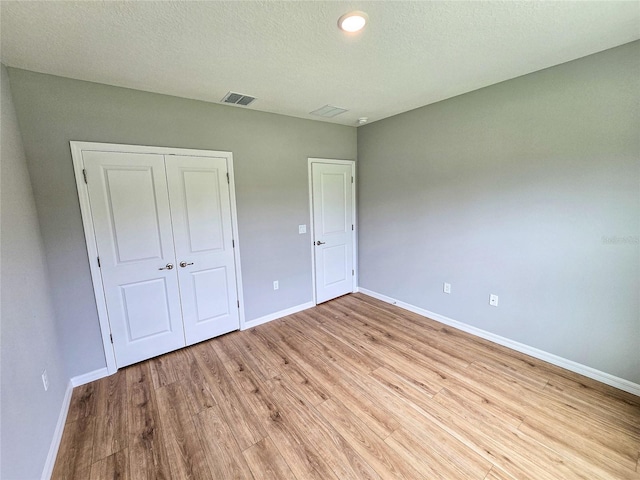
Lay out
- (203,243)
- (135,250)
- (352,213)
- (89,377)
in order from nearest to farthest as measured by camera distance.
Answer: (89,377)
(135,250)
(203,243)
(352,213)

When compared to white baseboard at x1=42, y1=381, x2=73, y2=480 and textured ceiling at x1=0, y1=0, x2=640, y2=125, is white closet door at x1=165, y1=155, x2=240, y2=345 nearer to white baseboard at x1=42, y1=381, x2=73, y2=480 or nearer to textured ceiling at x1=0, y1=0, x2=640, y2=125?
textured ceiling at x1=0, y1=0, x2=640, y2=125

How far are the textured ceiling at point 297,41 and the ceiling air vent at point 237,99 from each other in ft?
0.41

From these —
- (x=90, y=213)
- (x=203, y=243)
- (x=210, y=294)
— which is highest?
(x=90, y=213)

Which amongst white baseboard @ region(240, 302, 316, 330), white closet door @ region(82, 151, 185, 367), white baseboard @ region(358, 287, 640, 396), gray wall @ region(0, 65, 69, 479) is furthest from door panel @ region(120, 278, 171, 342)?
white baseboard @ region(358, 287, 640, 396)

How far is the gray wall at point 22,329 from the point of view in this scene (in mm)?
1284

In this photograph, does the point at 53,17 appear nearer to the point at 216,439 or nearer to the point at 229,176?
the point at 229,176

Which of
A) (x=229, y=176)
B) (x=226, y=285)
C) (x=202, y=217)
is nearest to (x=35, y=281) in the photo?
(x=202, y=217)

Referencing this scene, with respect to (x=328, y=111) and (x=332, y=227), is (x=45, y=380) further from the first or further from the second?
(x=328, y=111)

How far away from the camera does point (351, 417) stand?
1885mm

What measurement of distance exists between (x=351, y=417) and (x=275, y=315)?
1774mm

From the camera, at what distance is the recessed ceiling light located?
148 centimetres

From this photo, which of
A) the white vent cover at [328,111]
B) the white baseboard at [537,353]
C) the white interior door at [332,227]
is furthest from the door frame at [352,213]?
the white baseboard at [537,353]

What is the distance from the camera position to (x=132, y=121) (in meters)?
2.35

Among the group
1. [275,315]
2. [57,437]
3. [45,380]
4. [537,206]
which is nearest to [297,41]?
[537,206]
